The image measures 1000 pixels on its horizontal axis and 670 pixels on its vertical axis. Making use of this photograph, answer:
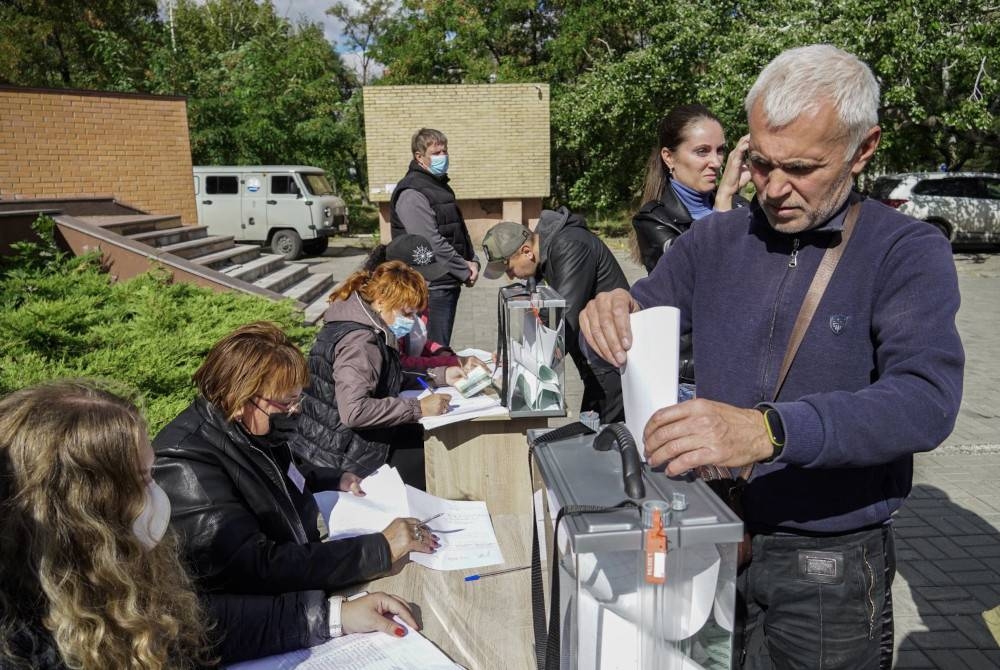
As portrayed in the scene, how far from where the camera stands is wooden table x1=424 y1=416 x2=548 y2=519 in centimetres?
329

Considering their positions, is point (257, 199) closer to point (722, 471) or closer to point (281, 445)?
point (281, 445)

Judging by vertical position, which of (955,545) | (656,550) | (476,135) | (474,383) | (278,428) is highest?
(476,135)

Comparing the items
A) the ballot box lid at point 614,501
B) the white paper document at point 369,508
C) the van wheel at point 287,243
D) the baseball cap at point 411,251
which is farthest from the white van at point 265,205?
the ballot box lid at point 614,501

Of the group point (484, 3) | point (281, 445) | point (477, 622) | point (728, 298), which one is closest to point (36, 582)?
point (477, 622)

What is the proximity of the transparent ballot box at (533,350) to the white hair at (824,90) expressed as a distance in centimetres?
162

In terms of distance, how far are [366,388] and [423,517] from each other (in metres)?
1.18

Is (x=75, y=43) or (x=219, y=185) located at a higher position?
(x=75, y=43)

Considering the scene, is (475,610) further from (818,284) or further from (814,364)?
(818,284)

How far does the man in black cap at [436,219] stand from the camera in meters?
5.84

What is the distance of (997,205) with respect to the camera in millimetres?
16625

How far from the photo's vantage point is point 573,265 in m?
3.90

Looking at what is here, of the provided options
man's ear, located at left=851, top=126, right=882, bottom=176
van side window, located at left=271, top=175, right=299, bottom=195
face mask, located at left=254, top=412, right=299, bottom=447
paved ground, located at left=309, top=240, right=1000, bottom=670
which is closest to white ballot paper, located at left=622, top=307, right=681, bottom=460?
man's ear, located at left=851, top=126, right=882, bottom=176

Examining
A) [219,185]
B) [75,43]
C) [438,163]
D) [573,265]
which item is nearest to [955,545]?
[573,265]

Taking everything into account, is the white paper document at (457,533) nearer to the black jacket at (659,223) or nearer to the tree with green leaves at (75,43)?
the black jacket at (659,223)
